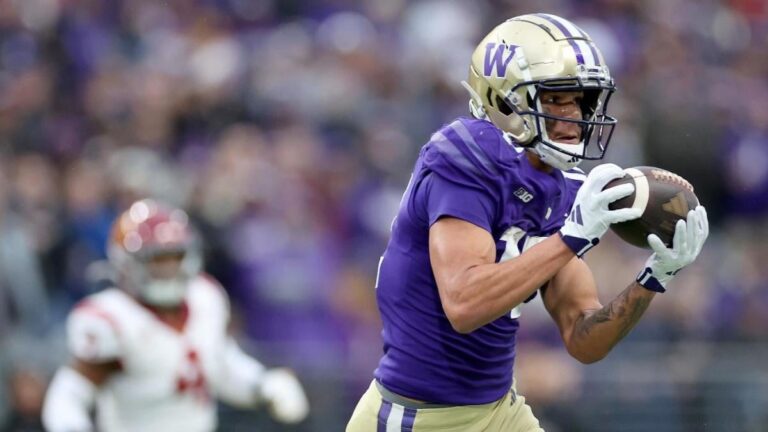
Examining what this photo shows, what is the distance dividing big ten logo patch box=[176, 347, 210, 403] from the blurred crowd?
0.84m

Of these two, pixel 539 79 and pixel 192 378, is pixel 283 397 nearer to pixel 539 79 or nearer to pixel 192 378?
pixel 192 378

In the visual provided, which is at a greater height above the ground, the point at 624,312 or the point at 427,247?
the point at 427,247

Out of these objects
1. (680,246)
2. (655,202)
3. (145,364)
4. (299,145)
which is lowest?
(145,364)

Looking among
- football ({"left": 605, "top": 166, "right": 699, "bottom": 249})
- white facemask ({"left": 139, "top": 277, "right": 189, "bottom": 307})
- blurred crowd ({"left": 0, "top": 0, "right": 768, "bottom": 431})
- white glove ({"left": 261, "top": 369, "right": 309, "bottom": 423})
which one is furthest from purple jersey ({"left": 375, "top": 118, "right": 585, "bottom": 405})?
blurred crowd ({"left": 0, "top": 0, "right": 768, "bottom": 431})

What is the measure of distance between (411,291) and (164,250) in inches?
100

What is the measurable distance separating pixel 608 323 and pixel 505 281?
52 cm

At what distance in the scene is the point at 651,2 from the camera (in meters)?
10.1

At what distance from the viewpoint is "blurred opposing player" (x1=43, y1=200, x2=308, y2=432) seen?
607 cm

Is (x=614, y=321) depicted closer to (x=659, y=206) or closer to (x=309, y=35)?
(x=659, y=206)

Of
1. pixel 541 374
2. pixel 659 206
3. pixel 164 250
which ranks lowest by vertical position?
pixel 541 374

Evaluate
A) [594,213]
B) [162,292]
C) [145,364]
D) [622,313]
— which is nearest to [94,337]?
[145,364]

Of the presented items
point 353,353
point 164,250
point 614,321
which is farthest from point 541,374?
point 614,321

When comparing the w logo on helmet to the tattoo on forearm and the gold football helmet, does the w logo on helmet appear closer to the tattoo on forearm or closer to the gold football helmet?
the gold football helmet

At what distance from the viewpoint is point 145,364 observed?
619 cm
